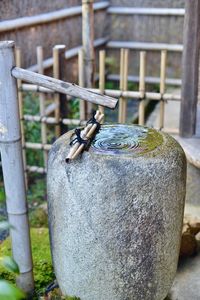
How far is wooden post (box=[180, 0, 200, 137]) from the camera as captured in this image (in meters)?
3.34

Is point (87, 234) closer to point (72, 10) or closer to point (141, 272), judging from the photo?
point (141, 272)

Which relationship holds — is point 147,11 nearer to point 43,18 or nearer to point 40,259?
point 43,18

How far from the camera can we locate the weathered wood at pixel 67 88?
211cm

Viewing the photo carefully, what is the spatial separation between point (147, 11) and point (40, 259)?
5692 mm

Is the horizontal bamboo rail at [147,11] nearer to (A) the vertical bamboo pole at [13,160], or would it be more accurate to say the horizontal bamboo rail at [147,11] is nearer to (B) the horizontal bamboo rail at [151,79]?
(B) the horizontal bamboo rail at [151,79]

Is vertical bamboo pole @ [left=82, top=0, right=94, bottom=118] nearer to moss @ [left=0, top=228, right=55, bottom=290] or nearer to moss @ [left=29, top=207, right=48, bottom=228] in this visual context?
moss @ [left=29, top=207, right=48, bottom=228]

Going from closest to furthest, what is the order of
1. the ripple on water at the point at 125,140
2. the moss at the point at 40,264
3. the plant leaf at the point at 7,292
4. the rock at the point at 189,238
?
the plant leaf at the point at 7,292, the ripple on water at the point at 125,140, the moss at the point at 40,264, the rock at the point at 189,238

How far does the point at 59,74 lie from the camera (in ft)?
12.8

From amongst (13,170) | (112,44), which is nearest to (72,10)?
(112,44)

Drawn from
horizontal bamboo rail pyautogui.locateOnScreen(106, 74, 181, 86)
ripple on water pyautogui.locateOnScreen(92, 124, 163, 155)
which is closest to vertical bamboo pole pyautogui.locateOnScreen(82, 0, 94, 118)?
ripple on water pyautogui.locateOnScreen(92, 124, 163, 155)

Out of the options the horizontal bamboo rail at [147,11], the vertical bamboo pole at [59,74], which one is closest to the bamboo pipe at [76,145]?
the vertical bamboo pole at [59,74]

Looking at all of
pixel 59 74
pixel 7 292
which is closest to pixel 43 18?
pixel 59 74

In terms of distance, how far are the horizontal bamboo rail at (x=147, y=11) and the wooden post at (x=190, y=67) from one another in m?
4.31

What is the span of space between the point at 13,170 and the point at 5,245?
1.20 metres
